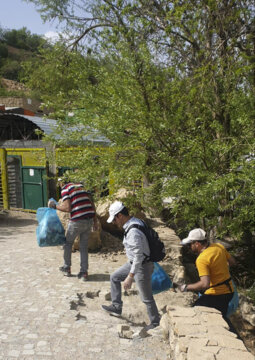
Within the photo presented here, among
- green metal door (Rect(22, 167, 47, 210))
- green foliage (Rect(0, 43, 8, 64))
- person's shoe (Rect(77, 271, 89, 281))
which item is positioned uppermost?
green foliage (Rect(0, 43, 8, 64))

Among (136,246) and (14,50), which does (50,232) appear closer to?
(136,246)

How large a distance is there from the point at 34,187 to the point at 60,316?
8.32m

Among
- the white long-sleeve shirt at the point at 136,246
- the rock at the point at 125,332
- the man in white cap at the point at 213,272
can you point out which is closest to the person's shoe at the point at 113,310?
the rock at the point at 125,332

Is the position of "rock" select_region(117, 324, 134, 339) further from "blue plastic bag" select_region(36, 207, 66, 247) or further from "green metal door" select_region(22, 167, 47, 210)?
"green metal door" select_region(22, 167, 47, 210)

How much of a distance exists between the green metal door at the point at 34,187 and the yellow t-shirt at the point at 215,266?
889cm

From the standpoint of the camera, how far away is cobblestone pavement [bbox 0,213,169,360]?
361 centimetres

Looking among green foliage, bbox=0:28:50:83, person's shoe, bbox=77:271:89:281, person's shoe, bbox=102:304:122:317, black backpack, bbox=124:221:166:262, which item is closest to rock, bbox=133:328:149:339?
person's shoe, bbox=102:304:122:317

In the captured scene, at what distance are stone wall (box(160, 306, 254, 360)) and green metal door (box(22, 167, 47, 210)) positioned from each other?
893 cm

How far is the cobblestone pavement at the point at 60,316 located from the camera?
142 inches

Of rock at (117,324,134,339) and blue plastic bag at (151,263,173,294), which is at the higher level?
blue plastic bag at (151,263,173,294)

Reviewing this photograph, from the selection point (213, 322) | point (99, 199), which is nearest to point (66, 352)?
point (213, 322)

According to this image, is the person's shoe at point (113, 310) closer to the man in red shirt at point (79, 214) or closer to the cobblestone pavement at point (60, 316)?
the cobblestone pavement at point (60, 316)

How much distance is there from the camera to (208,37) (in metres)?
6.85

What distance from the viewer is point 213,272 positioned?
3.77 meters
